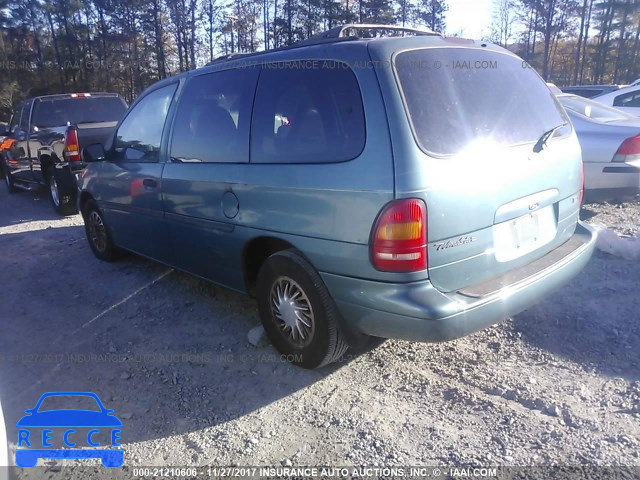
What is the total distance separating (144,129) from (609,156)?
5.02 metres

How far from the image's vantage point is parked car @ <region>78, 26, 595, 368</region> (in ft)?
7.95

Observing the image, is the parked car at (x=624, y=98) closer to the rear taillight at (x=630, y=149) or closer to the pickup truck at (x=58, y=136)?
the rear taillight at (x=630, y=149)

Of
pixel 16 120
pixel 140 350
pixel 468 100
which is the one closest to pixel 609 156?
pixel 468 100

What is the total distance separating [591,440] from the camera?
7.89 feet

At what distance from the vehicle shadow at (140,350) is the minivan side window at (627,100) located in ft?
32.3

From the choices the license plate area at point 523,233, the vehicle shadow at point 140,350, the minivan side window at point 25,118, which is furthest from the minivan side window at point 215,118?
the minivan side window at point 25,118

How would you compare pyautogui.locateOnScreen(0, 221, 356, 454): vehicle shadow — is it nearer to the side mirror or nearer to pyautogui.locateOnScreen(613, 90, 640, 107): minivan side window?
A: the side mirror

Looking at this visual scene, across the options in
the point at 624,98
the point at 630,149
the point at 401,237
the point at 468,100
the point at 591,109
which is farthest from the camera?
the point at 624,98

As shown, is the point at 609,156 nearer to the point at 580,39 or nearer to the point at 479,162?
the point at 479,162

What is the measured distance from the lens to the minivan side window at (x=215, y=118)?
128 inches

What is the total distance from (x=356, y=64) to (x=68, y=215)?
262 inches

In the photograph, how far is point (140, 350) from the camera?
3469mm

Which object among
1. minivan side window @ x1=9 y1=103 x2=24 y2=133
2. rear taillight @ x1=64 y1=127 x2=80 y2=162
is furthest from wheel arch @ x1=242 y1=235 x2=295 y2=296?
minivan side window @ x1=9 y1=103 x2=24 y2=133

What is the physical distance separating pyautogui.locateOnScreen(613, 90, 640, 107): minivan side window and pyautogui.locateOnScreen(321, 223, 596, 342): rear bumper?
951 cm
